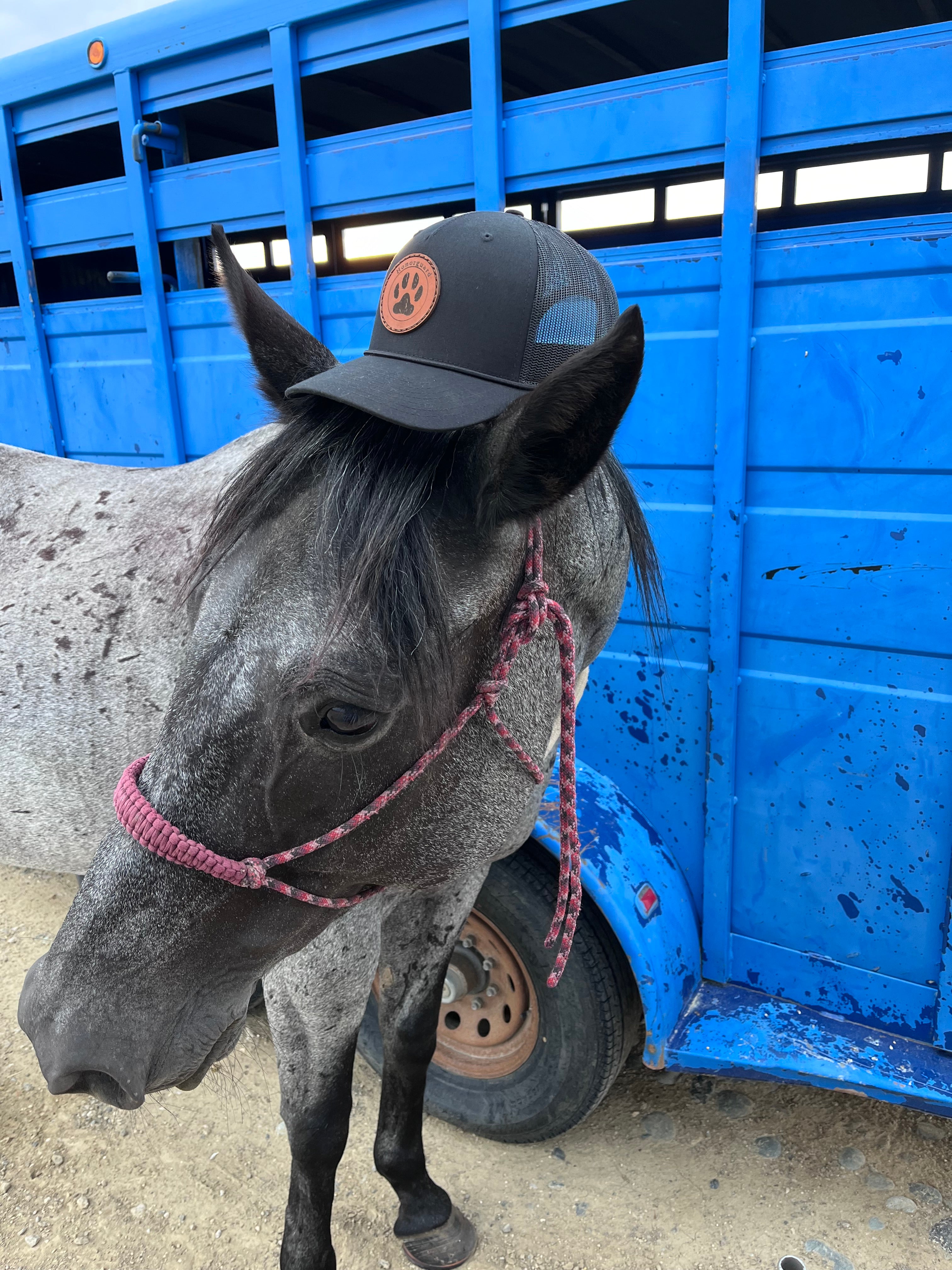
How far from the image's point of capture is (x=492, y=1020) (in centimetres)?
221

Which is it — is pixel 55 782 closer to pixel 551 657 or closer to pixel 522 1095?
pixel 551 657

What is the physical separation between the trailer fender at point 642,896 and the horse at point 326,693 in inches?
23.0

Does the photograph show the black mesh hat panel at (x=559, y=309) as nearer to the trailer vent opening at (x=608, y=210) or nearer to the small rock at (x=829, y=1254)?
the trailer vent opening at (x=608, y=210)

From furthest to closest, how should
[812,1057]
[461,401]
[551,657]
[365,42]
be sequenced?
[365,42] < [812,1057] < [551,657] < [461,401]

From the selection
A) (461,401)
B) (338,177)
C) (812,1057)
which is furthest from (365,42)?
(812,1057)

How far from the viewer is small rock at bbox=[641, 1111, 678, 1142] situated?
2.19 metres

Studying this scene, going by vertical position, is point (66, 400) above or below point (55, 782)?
above

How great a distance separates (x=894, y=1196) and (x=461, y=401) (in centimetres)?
216

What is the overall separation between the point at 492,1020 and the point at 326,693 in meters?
1.61

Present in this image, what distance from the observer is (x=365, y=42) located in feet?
6.31

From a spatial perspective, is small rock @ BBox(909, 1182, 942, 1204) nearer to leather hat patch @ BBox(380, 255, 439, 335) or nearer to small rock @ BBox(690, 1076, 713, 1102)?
small rock @ BBox(690, 1076, 713, 1102)

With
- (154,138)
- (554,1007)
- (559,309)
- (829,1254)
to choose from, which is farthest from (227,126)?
(829,1254)

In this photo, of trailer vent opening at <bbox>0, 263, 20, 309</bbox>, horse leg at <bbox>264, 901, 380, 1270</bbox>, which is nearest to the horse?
horse leg at <bbox>264, 901, 380, 1270</bbox>

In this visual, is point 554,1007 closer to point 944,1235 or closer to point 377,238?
point 944,1235
